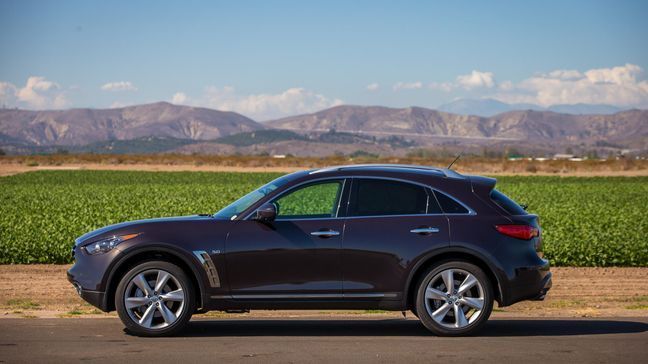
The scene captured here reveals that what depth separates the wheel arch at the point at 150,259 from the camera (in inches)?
377

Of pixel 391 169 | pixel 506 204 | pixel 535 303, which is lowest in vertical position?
pixel 535 303

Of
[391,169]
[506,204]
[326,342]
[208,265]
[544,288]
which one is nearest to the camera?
[326,342]

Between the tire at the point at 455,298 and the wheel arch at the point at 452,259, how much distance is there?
8 cm

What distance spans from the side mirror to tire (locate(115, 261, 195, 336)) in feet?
3.12

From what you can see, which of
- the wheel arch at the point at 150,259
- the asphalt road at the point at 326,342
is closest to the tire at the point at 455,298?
the asphalt road at the point at 326,342

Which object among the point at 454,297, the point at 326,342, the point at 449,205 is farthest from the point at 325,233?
the point at 454,297

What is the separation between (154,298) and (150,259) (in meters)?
0.40

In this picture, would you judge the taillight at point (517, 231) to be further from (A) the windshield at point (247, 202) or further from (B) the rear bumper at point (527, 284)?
(A) the windshield at point (247, 202)

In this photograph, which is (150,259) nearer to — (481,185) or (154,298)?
(154,298)

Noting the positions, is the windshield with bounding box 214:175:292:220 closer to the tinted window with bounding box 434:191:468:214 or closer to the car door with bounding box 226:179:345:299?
the car door with bounding box 226:179:345:299

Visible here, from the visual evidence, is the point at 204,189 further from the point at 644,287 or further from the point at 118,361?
the point at 118,361

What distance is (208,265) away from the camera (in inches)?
378

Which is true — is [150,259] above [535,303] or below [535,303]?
above

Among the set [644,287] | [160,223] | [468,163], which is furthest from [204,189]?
[468,163]
